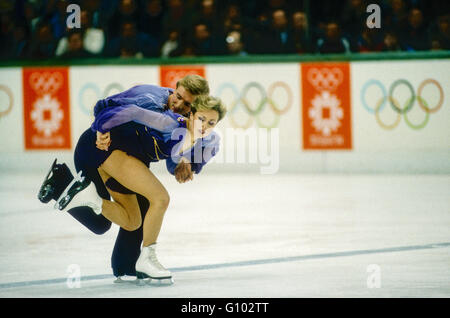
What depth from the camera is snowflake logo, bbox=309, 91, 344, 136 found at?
13.7 meters

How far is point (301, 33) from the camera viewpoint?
13883 millimetres

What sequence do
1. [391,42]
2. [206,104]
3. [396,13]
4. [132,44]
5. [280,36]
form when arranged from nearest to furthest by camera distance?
[206,104], [396,13], [391,42], [280,36], [132,44]

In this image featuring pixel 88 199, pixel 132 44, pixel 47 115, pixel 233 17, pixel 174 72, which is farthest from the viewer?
pixel 47 115

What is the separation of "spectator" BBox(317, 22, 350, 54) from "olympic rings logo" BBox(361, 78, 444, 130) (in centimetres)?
57

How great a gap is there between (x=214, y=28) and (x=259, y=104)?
1.18 m

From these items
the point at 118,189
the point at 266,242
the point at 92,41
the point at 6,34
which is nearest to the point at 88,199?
the point at 118,189

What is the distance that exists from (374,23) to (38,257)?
7.09 meters

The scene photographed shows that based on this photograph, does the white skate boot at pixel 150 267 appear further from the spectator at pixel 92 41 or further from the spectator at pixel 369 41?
the spectator at pixel 92 41

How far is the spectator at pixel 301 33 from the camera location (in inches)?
542

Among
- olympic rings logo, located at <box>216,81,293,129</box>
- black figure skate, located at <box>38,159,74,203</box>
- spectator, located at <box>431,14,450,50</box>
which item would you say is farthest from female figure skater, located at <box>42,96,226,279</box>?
spectator, located at <box>431,14,450,50</box>

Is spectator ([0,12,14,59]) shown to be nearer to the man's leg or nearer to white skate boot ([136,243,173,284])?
the man's leg

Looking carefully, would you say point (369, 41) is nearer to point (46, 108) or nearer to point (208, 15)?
point (208, 15)

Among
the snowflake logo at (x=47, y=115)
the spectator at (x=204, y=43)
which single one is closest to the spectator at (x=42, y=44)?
the snowflake logo at (x=47, y=115)

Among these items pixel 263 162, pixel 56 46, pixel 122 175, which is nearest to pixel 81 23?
pixel 56 46
